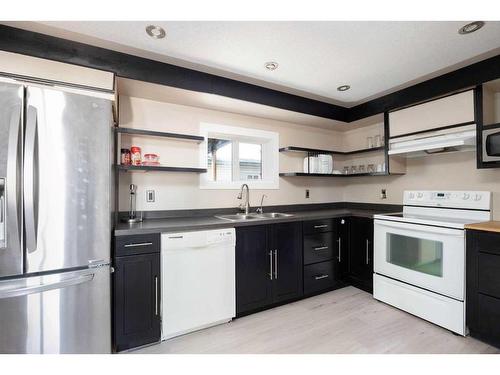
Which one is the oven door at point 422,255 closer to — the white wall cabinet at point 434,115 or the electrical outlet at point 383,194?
the electrical outlet at point 383,194

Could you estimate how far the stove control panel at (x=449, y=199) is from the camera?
232cm

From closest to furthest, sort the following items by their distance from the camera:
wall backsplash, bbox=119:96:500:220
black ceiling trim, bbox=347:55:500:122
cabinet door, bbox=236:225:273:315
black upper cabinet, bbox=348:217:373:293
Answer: black ceiling trim, bbox=347:55:500:122 → cabinet door, bbox=236:225:273:315 → wall backsplash, bbox=119:96:500:220 → black upper cabinet, bbox=348:217:373:293

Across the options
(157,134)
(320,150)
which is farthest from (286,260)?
(157,134)

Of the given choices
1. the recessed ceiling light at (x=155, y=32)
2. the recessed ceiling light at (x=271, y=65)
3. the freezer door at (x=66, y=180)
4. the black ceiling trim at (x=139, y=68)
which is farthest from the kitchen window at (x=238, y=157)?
the freezer door at (x=66, y=180)

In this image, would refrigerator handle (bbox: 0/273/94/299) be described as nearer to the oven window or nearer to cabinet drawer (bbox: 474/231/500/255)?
the oven window

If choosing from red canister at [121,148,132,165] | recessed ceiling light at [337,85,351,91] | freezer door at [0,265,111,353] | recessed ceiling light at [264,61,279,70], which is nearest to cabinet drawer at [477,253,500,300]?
recessed ceiling light at [337,85,351,91]

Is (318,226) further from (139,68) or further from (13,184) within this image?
(13,184)

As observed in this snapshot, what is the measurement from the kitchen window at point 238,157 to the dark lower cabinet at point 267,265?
0.78 metres

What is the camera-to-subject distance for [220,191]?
2.88m

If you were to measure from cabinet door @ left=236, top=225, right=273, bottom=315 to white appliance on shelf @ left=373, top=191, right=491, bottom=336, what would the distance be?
1.26 metres

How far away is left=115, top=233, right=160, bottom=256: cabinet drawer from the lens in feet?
5.90

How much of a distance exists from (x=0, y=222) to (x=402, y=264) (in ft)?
10.4

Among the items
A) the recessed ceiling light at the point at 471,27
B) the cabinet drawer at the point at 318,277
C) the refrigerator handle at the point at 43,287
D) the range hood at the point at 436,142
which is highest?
the recessed ceiling light at the point at 471,27
